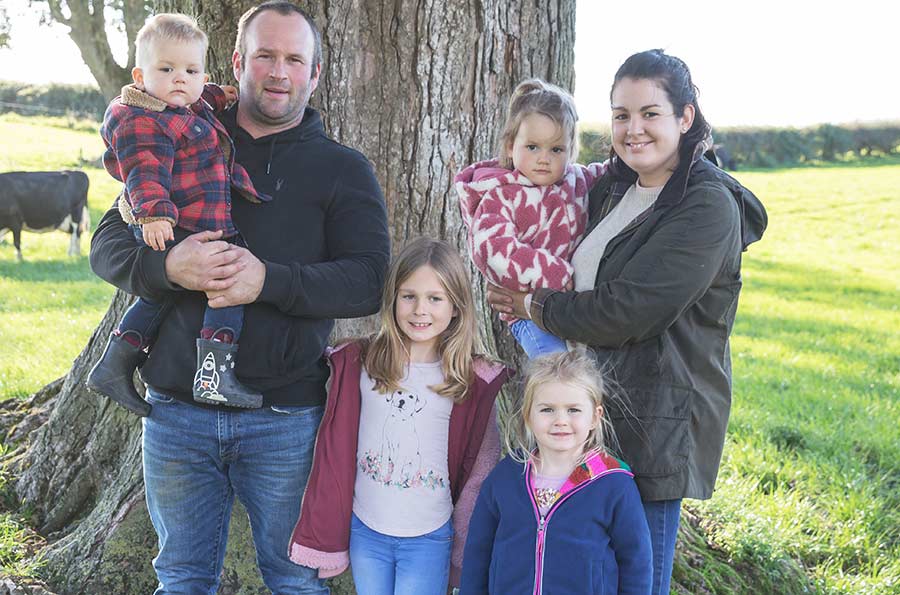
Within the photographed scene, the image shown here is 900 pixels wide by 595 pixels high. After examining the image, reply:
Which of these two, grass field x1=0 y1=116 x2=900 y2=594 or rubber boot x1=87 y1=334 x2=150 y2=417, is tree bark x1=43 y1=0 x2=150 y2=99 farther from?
rubber boot x1=87 y1=334 x2=150 y2=417

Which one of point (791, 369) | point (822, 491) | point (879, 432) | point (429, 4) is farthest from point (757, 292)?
point (429, 4)

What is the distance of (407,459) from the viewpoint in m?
2.79

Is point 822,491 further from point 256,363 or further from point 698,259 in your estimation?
point 256,363

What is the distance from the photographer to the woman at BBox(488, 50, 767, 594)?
2455 mm

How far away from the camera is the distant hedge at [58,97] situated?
994 inches

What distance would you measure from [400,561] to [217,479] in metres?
0.62

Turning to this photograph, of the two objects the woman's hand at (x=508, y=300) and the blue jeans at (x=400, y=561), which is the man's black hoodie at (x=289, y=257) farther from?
the blue jeans at (x=400, y=561)

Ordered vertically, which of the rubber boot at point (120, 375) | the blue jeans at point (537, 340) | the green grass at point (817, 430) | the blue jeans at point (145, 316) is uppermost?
the blue jeans at point (145, 316)

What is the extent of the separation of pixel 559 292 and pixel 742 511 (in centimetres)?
257

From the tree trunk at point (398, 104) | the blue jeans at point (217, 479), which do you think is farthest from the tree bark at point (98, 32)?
the blue jeans at point (217, 479)

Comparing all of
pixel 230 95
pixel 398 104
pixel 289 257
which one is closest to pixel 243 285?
pixel 289 257

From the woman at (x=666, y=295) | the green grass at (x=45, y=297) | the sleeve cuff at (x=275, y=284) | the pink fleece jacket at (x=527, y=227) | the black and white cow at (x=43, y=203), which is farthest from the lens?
the black and white cow at (x=43, y=203)

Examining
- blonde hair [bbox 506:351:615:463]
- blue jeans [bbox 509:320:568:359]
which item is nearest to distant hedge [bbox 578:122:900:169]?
blue jeans [bbox 509:320:568:359]

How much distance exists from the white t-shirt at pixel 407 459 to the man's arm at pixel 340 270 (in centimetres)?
30
